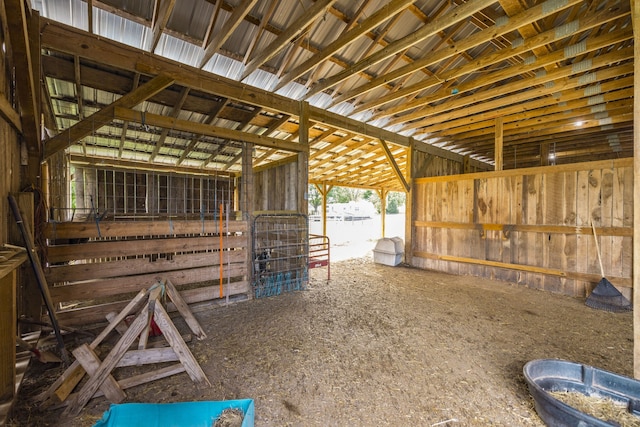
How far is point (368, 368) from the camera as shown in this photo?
2.33 metres

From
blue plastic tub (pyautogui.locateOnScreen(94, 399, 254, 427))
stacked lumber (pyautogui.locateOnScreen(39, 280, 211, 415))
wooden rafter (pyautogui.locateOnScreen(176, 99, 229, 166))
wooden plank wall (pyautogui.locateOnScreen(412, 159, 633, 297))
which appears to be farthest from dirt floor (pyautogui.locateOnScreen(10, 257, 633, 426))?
wooden rafter (pyautogui.locateOnScreen(176, 99, 229, 166))

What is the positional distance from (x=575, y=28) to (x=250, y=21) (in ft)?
12.5

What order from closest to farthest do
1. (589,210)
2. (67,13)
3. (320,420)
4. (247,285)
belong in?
(320,420), (67,13), (247,285), (589,210)

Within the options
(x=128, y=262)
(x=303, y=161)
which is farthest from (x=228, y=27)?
(x=128, y=262)

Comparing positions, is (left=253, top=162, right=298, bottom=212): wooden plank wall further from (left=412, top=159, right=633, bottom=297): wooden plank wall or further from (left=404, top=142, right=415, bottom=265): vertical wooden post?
(left=412, top=159, right=633, bottom=297): wooden plank wall

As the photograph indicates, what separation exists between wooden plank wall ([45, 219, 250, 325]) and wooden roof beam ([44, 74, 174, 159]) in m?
0.89

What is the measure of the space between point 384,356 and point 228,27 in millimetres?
3915

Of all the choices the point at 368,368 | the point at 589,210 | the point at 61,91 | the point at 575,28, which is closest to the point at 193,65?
the point at 61,91

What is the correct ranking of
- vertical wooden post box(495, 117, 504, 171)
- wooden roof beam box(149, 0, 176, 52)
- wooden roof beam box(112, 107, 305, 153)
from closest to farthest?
wooden roof beam box(149, 0, 176, 52)
wooden roof beam box(112, 107, 305, 153)
vertical wooden post box(495, 117, 504, 171)

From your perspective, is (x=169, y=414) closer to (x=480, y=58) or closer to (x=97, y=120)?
(x=97, y=120)

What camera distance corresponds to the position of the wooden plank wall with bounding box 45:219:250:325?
2.83 metres

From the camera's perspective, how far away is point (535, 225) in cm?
507

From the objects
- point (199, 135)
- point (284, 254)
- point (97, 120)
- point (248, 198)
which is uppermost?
point (199, 135)

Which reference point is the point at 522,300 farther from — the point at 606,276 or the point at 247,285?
the point at 247,285
